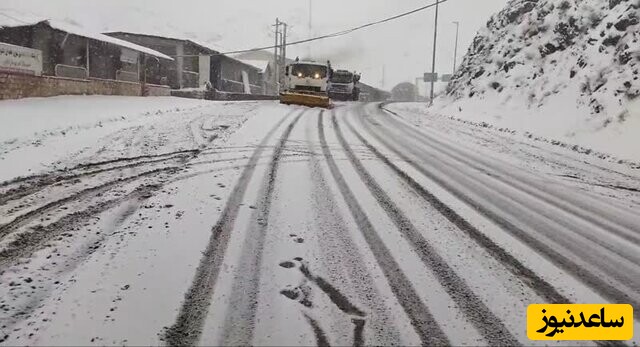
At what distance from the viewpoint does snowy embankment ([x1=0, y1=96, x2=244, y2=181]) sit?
7.59m

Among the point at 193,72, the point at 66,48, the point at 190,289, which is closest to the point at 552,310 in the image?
the point at 190,289

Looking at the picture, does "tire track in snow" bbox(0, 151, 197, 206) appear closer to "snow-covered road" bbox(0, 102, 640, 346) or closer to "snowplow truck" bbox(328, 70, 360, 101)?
"snow-covered road" bbox(0, 102, 640, 346)

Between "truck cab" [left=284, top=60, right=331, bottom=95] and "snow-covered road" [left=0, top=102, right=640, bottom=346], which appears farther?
"truck cab" [left=284, top=60, right=331, bottom=95]

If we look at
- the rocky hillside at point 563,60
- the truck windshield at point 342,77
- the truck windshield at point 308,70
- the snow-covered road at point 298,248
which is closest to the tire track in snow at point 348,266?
the snow-covered road at point 298,248

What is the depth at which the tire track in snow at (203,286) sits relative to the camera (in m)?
2.73

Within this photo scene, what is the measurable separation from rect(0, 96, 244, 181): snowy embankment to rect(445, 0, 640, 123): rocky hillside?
41.1 feet

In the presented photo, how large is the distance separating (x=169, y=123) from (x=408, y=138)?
6.79 meters

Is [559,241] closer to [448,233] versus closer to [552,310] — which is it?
[448,233]

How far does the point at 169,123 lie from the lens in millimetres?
12930

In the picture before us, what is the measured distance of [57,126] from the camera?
1148cm

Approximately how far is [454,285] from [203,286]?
1927 millimetres

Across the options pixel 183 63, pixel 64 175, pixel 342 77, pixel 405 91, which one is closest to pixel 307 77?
pixel 342 77

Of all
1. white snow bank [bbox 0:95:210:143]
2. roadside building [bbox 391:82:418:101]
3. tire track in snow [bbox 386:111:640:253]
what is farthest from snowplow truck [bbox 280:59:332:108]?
roadside building [bbox 391:82:418:101]

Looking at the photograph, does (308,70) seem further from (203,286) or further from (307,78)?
(203,286)
